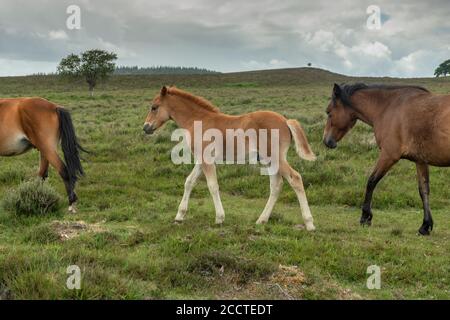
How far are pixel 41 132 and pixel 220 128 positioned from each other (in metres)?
3.53

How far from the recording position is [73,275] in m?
4.87

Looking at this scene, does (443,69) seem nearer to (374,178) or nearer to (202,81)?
→ (202,81)

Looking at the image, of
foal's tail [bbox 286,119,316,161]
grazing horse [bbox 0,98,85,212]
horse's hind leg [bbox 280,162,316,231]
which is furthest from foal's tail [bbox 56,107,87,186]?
foal's tail [bbox 286,119,316,161]

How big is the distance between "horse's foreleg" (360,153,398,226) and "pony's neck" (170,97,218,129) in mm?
3003

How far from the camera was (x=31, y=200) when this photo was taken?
8.22 metres

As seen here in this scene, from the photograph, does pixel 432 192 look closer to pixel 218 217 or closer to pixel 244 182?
pixel 244 182

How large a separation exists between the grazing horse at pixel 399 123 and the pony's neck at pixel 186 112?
250cm

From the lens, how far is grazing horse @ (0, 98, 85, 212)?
884 centimetres

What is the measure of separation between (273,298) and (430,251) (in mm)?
3013

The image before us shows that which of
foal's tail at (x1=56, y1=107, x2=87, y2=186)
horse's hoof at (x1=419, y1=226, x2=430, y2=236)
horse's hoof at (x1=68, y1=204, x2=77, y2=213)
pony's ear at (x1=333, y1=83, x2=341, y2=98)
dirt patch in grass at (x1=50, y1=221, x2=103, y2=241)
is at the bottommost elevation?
horse's hoof at (x1=419, y1=226, x2=430, y2=236)

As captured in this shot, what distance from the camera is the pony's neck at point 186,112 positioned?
816 centimetres

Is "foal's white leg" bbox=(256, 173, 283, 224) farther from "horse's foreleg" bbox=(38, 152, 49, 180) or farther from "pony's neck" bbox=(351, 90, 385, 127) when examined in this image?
"horse's foreleg" bbox=(38, 152, 49, 180)

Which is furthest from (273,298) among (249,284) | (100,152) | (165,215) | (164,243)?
(100,152)

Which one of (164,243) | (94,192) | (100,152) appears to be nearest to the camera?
(164,243)
